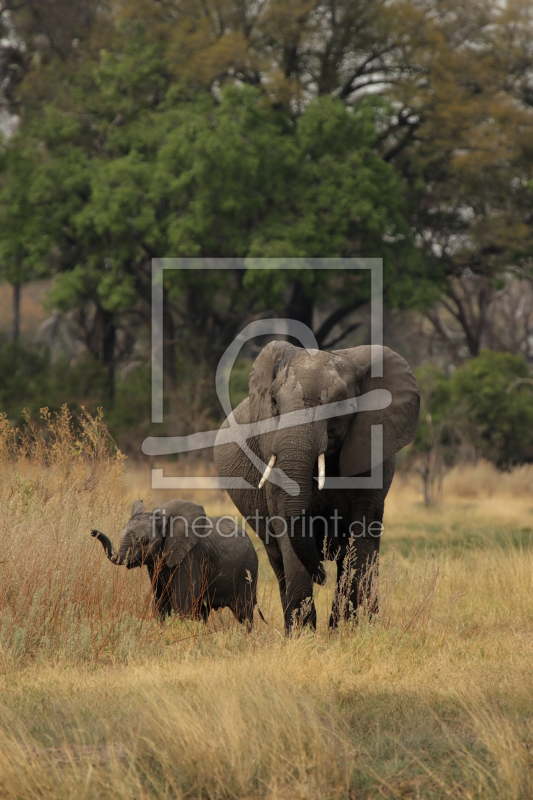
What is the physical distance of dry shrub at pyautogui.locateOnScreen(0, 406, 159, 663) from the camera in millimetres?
7289

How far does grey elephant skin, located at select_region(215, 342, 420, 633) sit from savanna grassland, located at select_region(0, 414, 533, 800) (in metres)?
0.33

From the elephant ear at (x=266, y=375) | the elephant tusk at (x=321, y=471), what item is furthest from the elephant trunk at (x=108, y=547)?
the elephant tusk at (x=321, y=471)

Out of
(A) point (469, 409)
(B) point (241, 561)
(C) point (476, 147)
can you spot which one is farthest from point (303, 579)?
(C) point (476, 147)

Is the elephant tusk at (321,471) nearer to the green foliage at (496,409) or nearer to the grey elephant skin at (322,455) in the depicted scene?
the grey elephant skin at (322,455)

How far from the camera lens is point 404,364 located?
8.03m

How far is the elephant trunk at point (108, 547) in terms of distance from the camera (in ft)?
25.1

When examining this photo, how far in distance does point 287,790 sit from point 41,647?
3.19 meters

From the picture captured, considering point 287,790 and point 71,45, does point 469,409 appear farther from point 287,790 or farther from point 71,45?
point 287,790

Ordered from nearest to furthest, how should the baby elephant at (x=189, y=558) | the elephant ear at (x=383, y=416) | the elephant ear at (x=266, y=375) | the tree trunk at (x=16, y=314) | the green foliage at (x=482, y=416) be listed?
1. the elephant ear at (x=266, y=375)
2. the elephant ear at (x=383, y=416)
3. the baby elephant at (x=189, y=558)
4. the green foliage at (x=482, y=416)
5. the tree trunk at (x=16, y=314)

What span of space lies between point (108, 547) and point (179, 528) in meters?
0.65

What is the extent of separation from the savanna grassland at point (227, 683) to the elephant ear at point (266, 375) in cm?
166

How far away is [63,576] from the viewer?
7.83 meters

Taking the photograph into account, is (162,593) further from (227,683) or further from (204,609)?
(227,683)

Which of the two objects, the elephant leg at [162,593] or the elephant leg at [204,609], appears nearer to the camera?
the elephant leg at [162,593]
